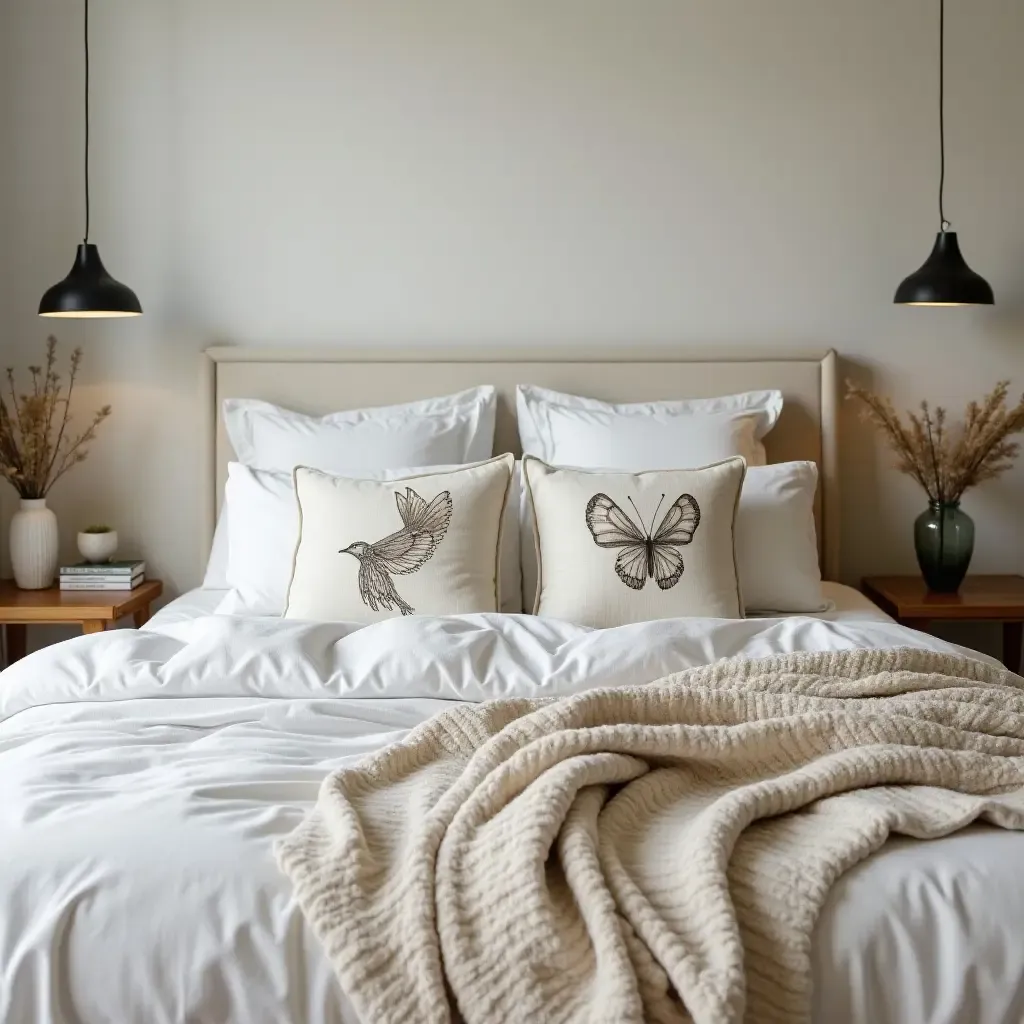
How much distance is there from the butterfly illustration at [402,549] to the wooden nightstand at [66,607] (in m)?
0.79

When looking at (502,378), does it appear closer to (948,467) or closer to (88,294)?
(88,294)

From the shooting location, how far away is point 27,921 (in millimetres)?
1448

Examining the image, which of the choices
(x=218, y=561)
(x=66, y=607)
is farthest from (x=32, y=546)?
(x=218, y=561)

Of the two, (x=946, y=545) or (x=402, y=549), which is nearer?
(x=402, y=549)

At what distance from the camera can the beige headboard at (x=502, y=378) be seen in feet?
11.4

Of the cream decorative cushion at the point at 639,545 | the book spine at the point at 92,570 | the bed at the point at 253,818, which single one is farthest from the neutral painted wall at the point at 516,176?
the bed at the point at 253,818

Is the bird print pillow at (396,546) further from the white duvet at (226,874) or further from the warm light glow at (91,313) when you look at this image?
the warm light glow at (91,313)

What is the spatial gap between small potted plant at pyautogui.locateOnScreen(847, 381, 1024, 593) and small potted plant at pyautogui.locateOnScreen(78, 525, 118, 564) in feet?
6.76

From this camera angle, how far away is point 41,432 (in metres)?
3.43

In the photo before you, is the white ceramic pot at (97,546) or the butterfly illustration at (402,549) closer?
the butterfly illustration at (402,549)

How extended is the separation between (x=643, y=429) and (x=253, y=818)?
185 cm

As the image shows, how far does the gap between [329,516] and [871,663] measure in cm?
Result: 123

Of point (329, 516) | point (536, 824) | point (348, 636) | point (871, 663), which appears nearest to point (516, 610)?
point (329, 516)

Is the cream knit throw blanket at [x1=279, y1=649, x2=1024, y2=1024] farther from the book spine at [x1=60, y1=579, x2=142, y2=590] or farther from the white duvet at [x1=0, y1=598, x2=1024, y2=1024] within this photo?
the book spine at [x1=60, y1=579, x2=142, y2=590]
